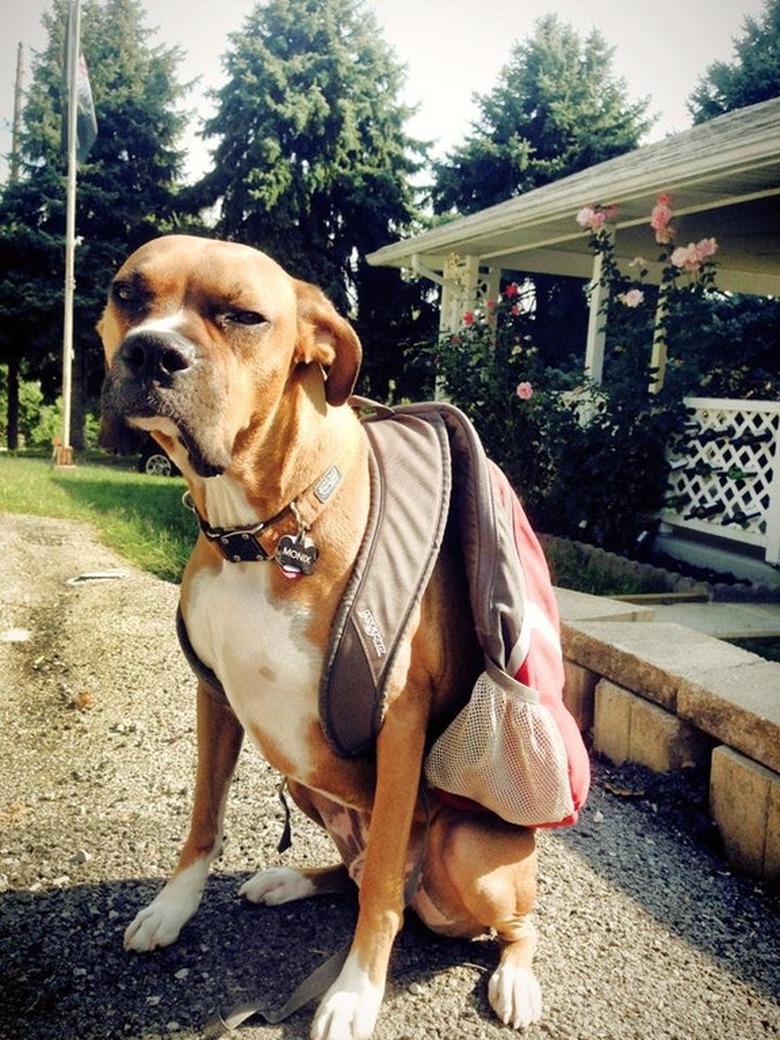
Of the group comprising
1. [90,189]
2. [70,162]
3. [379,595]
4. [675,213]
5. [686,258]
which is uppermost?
[90,189]

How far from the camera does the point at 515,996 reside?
1941 millimetres

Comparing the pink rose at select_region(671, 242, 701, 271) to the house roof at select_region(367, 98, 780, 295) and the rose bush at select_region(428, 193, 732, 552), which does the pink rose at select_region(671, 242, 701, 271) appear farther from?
the house roof at select_region(367, 98, 780, 295)

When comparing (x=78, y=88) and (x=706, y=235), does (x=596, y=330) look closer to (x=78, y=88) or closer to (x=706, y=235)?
(x=706, y=235)

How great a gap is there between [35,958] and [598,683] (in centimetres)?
221

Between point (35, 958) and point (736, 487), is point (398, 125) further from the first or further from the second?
point (35, 958)

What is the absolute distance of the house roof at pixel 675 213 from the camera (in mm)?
6902

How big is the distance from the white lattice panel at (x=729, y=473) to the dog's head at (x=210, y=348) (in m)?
5.30

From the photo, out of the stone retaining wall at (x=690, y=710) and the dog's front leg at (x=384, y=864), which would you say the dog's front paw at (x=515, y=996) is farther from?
the stone retaining wall at (x=690, y=710)

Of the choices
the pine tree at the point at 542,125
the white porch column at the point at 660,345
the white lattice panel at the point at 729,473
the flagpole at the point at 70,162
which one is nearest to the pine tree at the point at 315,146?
the pine tree at the point at 542,125

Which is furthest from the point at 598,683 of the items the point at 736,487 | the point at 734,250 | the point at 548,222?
the point at 734,250

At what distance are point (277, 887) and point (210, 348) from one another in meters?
1.42

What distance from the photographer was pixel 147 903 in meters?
2.29

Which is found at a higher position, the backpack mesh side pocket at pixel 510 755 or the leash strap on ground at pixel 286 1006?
the backpack mesh side pocket at pixel 510 755

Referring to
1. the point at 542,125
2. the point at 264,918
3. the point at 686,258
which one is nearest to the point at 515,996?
the point at 264,918
